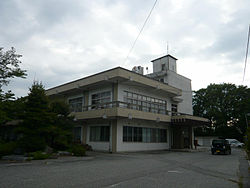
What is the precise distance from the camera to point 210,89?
2002 inches

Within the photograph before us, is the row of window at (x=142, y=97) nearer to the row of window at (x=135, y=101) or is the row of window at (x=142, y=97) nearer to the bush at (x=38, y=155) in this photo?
the row of window at (x=135, y=101)

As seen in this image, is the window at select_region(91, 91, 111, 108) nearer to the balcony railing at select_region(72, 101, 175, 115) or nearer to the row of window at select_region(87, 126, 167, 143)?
the balcony railing at select_region(72, 101, 175, 115)

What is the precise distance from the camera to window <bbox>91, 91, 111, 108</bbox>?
22.1m

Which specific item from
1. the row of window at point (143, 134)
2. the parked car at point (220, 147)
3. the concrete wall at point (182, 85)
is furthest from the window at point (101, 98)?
the concrete wall at point (182, 85)

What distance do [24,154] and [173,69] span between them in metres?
27.3

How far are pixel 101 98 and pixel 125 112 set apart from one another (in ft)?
15.2

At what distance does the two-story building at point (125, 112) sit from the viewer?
2034 centimetres

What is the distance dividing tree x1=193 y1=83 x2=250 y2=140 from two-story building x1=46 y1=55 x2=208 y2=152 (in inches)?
859

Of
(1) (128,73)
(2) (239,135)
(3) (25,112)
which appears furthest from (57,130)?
(2) (239,135)

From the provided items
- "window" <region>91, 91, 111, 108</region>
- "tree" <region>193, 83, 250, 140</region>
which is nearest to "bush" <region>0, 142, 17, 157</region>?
"window" <region>91, 91, 111, 108</region>

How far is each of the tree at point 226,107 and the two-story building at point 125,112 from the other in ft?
71.6

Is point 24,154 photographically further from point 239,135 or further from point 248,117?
point 239,135

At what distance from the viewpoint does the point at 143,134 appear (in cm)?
2352

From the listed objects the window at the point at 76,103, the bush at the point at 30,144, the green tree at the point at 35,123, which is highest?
the window at the point at 76,103
